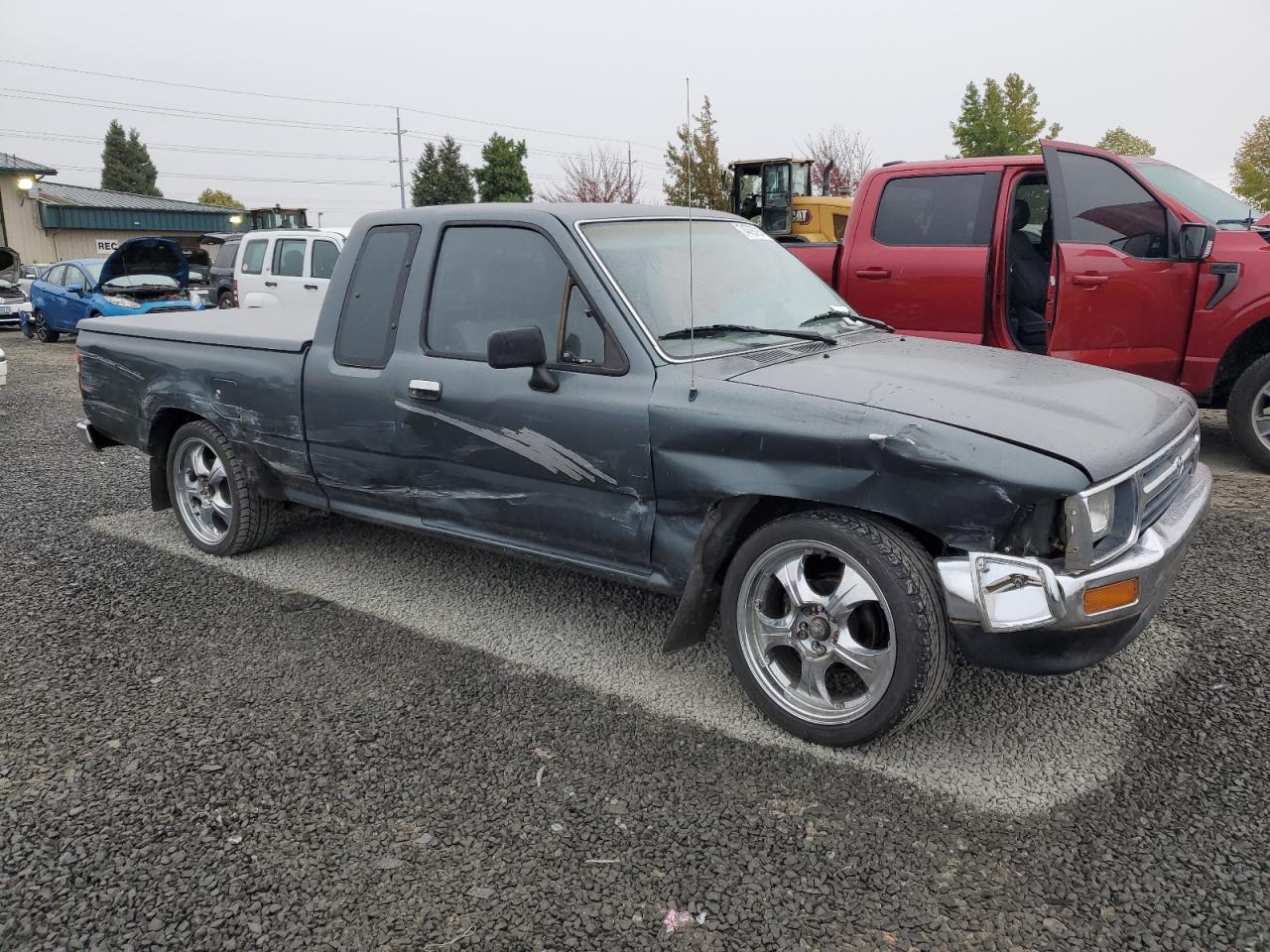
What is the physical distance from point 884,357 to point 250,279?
13602mm

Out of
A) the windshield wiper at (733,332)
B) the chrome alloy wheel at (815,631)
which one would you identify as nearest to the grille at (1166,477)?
the chrome alloy wheel at (815,631)

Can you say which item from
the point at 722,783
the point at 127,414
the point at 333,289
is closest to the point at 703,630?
the point at 722,783

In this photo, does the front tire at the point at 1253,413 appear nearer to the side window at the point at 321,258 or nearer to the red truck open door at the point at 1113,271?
the red truck open door at the point at 1113,271

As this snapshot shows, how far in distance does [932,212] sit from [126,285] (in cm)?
1453

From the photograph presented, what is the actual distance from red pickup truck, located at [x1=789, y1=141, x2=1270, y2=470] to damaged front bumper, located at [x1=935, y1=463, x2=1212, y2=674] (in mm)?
3593

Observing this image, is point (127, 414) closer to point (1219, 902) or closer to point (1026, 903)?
point (1026, 903)

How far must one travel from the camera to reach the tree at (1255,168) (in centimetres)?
4158

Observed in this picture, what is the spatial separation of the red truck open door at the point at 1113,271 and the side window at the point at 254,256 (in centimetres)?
1239

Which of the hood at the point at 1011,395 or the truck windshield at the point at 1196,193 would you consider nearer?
the hood at the point at 1011,395

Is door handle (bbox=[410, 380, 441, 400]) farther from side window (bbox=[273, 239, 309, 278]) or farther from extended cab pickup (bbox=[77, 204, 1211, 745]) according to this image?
side window (bbox=[273, 239, 309, 278])

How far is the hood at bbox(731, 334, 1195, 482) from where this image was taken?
2.85 metres

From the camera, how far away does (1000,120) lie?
38875 mm

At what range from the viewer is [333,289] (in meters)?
4.43

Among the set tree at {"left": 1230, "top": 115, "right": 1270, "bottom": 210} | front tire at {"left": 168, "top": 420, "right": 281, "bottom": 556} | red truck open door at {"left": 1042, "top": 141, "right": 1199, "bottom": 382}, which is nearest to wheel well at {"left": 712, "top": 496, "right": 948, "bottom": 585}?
front tire at {"left": 168, "top": 420, "right": 281, "bottom": 556}
